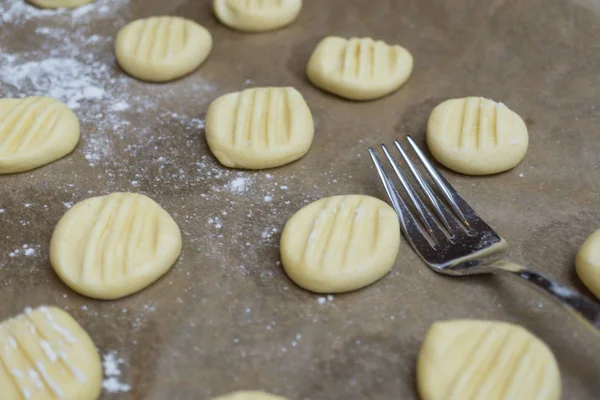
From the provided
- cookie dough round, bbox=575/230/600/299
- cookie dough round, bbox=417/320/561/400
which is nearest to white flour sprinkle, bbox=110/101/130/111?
cookie dough round, bbox=417/320/561/400

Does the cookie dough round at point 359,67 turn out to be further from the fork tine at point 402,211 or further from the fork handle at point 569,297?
the fork handle at point 569,297

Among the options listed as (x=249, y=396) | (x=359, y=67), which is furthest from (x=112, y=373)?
(x=359, y=67)

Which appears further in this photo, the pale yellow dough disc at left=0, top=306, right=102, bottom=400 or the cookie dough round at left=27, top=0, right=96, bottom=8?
the cookie dough round at left=27, top=0, right=96, bottom=8

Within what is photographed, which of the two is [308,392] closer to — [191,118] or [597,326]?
[597,326]

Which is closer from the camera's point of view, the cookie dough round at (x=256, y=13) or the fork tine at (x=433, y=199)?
the fork tine at (x=433, y=199)

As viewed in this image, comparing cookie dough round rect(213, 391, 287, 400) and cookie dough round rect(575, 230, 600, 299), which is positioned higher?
cookie dough round rect(575, 230, 600, 299)

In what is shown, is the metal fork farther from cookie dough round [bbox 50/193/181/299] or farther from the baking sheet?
cookie dough round [bbox 50/193/181/299]

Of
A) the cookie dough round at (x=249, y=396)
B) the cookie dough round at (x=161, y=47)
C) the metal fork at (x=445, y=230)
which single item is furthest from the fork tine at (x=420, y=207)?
the cookie dough round at (x=161, y=47)
